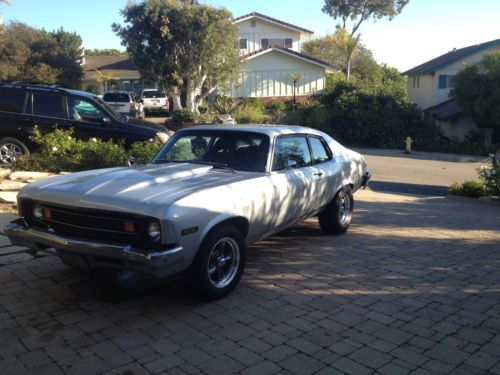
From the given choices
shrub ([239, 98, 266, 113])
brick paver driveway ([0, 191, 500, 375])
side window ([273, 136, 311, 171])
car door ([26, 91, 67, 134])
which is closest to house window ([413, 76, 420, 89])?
shrub ([239, 98, 266, 113])

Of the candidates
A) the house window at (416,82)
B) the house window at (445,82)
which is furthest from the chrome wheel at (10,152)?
the house window at (416,82)

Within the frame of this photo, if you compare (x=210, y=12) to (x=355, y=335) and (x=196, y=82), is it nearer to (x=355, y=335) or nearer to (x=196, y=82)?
(x=196, y=82)

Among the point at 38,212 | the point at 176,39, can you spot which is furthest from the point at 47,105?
the point at 176,39

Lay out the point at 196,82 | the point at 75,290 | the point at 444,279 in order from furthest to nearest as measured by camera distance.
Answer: the point at 196,82 → the point at 444,279 → the point at 75,290

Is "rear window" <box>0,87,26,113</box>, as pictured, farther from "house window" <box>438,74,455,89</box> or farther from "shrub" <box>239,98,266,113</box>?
"house window" <box>438,74,455,89</box>

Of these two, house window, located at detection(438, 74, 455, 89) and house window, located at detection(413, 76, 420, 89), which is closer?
house window, located at detection(438, 74, 455, 89)

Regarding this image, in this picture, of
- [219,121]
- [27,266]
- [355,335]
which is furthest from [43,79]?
[355,335]

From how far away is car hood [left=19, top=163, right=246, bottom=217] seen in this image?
13.1 feet

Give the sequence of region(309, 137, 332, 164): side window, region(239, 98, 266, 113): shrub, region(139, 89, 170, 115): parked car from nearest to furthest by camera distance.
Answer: region(309, 137, 332, 164): side window < region(239, 98, 266, 113): shrub < region(139, 89, 170, 115): parked car

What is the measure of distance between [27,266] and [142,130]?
19.3 feet

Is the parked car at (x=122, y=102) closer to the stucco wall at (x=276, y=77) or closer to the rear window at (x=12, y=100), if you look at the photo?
the stucco wall at (x=276, y=77)

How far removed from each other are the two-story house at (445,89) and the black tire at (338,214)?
25250 millimetres

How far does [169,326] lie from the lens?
3920 millimetres

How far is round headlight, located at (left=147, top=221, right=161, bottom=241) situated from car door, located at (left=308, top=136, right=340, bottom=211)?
8.27 ft
